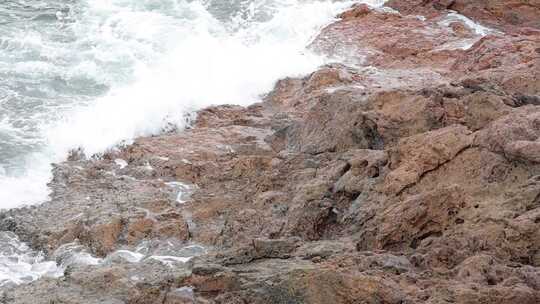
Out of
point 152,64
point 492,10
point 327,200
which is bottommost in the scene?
point 152,64

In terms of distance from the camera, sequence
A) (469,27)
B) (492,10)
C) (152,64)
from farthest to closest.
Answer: (492,10)
(469,27)
(152,64)

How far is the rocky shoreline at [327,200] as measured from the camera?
5.88 m

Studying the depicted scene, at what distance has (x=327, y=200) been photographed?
7.88 metres

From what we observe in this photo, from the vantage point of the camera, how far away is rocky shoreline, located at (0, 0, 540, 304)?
5879 millimetres

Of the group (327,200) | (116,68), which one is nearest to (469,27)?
(116,68)

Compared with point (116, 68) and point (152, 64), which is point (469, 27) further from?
point (116, 68)

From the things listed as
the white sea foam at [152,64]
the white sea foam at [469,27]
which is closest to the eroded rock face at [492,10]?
the white sea foam at [469,27]

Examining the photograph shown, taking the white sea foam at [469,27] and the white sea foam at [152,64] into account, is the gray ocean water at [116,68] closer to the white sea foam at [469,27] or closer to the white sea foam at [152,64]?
the white sea foam at [152,64]

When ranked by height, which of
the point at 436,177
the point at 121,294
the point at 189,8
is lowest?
the point at 189,8

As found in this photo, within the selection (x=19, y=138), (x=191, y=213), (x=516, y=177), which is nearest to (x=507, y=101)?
(x=516, y=177)

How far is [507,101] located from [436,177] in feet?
6.25

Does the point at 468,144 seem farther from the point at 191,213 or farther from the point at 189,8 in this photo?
the point at 189,8

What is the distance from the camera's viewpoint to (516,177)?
6738 millimetres

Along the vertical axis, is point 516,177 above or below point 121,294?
above
